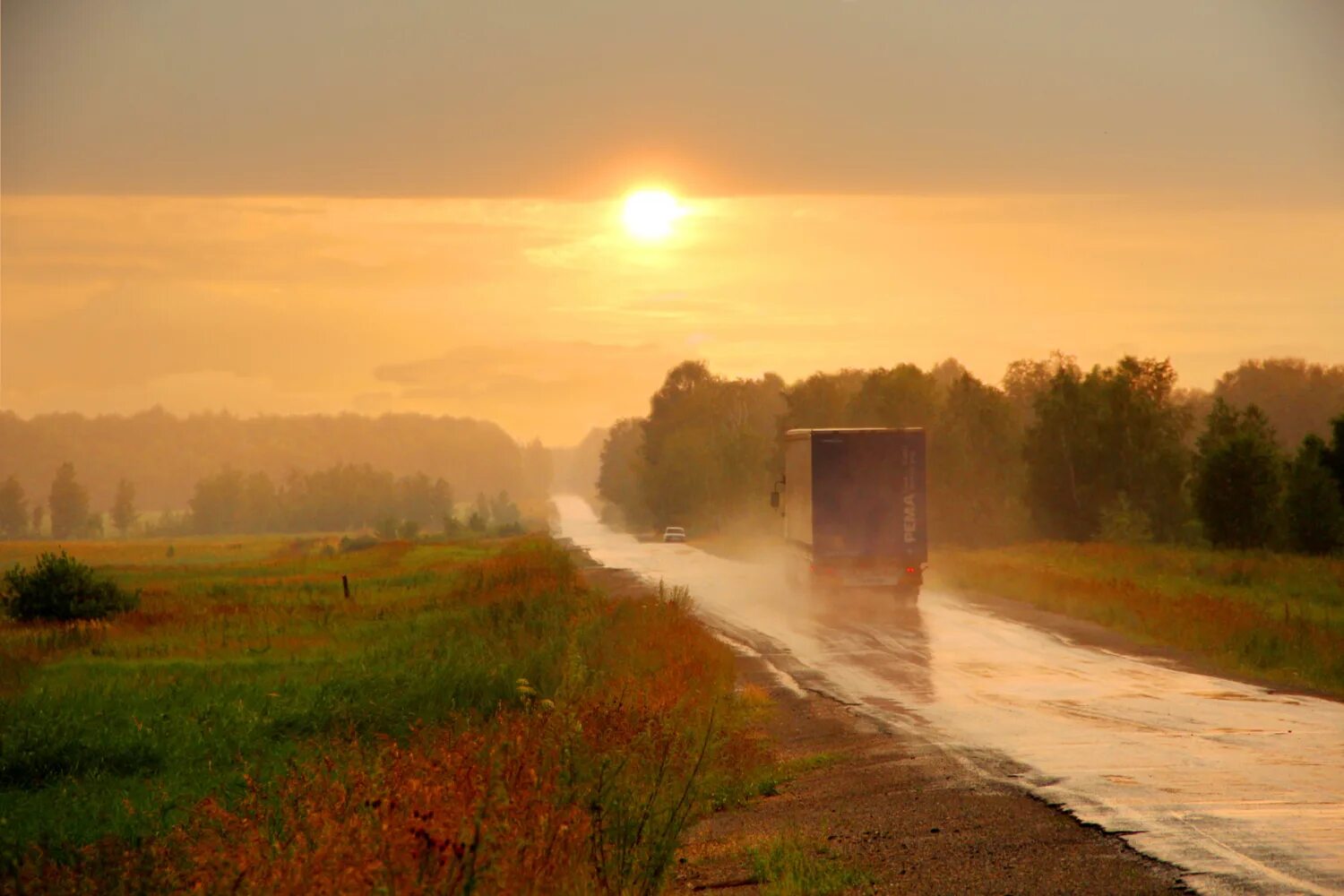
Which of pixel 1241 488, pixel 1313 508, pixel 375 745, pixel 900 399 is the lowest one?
pixel 375 745

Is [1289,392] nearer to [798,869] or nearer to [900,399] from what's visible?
[900,399]

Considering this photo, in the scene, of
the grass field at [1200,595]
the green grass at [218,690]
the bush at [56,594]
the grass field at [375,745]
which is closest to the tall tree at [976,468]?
the grass field at [1200,595]

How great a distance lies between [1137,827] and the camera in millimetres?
9375

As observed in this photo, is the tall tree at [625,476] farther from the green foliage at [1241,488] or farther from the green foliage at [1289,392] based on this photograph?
the green foliage at [1241,488]

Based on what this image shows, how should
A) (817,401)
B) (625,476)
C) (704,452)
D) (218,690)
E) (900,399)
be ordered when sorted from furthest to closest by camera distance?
(625,476), (704,452), (817,401), (900,399), (218,690)

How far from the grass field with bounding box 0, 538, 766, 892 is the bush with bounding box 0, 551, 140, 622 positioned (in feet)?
5.63

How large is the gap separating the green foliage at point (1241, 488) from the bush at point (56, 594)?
42058 mm

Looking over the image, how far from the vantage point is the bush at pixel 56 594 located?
4219 centimetres

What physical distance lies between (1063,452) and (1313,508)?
22.8 m

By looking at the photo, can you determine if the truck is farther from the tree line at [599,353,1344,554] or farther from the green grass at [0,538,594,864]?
the tree line at [599,353,1344,554]

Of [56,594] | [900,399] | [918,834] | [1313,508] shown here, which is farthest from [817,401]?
[918,834]

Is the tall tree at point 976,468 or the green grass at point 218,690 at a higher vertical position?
the tall tree at point 976,468

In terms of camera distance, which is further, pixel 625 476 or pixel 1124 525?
pixel 625 476

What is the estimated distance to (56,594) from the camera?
42.9 metres
